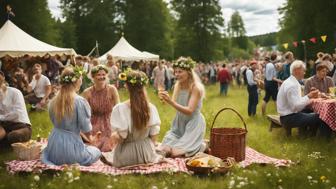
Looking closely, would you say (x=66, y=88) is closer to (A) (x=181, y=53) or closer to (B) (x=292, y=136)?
(B) (x=292, y=136)

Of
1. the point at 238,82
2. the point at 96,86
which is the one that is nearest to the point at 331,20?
the point at 238,82

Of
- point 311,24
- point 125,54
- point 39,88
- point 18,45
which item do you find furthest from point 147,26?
point 39,88

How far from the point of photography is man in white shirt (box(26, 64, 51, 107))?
11.9 m

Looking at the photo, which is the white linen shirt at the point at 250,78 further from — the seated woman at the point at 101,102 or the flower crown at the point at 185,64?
the seated woman at the point at 101,102

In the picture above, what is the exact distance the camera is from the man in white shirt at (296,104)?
7848 millimetres

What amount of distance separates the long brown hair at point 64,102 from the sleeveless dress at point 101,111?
1.20m

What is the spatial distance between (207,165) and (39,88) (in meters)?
7.80

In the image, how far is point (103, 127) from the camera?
7.22m

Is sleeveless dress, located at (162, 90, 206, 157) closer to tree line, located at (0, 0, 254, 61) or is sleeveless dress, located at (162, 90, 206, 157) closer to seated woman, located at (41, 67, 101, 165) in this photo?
seated woman, located at (41, 67, 101, 165)

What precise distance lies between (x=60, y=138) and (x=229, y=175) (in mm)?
2472

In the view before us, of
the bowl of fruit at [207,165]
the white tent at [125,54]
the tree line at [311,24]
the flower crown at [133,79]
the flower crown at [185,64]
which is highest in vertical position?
the tree line at [311,24]

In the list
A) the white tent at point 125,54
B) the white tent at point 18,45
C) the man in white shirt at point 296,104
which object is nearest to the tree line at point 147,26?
the white tent at point 125,54

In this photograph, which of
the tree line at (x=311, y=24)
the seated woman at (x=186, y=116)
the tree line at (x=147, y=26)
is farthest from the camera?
the tree line at (x=147, y=26)

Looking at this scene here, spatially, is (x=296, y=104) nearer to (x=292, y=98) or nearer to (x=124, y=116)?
(x=292, y=98)
